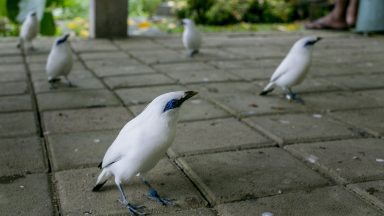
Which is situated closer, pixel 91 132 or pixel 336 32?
pixel 91 132

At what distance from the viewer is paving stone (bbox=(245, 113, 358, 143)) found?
3.61m

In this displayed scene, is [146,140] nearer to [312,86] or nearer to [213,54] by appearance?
→ [312,86]

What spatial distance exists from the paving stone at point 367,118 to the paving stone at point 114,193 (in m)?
1.67

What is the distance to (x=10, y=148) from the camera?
334 centimetres

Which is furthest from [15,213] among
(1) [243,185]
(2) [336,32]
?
(2) [336,32]

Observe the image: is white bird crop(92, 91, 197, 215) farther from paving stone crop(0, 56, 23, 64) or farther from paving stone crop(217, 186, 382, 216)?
paving stone crop(0, 56, 23, 64)

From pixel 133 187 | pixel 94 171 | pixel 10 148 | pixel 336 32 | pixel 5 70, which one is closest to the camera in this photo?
pixel 133 187

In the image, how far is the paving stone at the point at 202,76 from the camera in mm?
5453

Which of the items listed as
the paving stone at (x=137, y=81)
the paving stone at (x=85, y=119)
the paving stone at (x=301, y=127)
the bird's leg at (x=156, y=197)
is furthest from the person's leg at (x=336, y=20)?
the bird's leg at (x=156, y=197)

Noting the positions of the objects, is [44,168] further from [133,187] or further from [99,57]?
[99,57]

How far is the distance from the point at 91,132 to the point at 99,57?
10.6 ft

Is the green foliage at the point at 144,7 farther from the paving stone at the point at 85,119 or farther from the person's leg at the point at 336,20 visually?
the paving stone at the point at 85,119

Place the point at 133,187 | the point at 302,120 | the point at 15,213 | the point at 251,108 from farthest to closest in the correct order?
the point at 251,108, the point at 302,120, the point at 133,187, the point at 15,213

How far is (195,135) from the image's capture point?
362 cm
